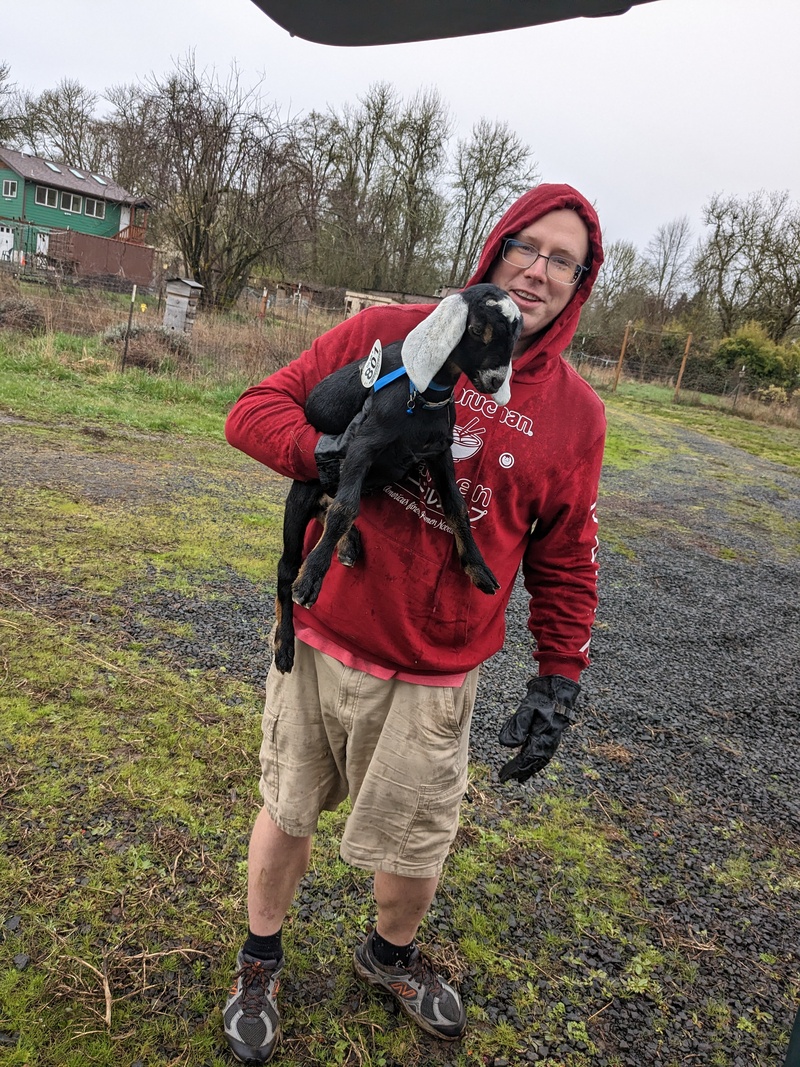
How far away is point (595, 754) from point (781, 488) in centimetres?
1196

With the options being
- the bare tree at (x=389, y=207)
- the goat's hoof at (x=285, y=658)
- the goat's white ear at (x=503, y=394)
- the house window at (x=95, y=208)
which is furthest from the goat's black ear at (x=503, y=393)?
the house window at (x=95, y=208)

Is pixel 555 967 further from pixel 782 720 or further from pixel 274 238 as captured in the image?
pixel 274 238

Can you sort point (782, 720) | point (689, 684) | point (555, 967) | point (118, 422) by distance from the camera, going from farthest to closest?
1. point (118, 422)
2. point (689, 684)
3. point (782, 720)
4. point (555, 967)

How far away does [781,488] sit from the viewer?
13.6 meters

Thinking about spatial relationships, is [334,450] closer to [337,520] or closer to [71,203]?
[337,520]

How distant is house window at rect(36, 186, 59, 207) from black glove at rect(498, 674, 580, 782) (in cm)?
4542

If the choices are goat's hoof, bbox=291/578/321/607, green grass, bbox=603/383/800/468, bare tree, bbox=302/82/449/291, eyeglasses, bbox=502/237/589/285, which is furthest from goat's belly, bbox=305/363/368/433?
bare tree, bbox=302/82/449/291

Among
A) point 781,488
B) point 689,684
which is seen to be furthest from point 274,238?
point 689,684

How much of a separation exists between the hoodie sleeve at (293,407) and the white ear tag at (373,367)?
21 centimetres

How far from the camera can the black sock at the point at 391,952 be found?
215 centimetres

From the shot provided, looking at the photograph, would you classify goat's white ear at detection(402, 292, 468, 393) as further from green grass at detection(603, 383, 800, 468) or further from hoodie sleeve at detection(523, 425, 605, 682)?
green grass at detection(603, 383, 800, 468)

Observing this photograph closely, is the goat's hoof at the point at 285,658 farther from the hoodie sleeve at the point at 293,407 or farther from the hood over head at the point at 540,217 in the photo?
the hood over head at the point at 540,217

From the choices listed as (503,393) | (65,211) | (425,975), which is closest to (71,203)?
(65,211)

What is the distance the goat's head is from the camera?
144cm
